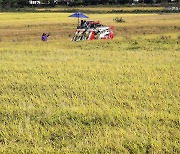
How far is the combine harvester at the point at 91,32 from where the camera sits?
103ft

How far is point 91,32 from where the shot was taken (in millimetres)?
31516

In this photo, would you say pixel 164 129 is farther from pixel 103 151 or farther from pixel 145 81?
pixel 145 81

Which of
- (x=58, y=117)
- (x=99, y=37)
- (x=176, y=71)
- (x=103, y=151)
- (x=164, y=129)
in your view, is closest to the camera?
(x=103, y=151)

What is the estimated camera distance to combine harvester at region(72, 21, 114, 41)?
3152 cm

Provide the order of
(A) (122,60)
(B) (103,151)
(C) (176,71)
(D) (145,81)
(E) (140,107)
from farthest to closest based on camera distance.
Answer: (A) (122,60) < (C) (176,71) < (D) (145,81) < (E) (140,107) < (B) (103,151)

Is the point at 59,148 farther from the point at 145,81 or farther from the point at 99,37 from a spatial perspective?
the point at 99,37

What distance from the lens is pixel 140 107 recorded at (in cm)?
834

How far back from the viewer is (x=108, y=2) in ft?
446

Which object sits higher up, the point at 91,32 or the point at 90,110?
the point at 90,110

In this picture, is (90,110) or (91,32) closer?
(90,110)

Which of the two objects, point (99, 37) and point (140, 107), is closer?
point (140, 107)

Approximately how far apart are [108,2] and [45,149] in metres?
133

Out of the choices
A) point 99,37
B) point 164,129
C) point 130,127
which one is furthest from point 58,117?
point 99,37

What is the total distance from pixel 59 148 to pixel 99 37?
26897mm
